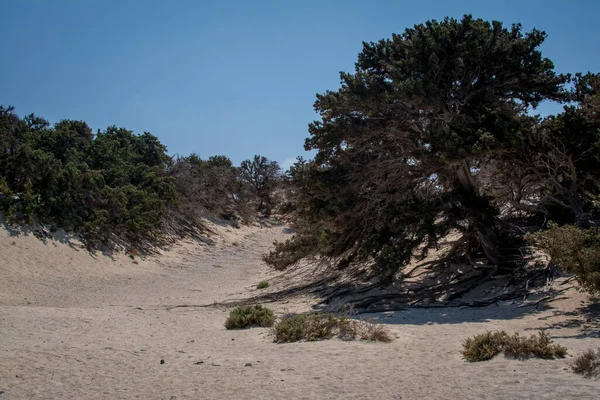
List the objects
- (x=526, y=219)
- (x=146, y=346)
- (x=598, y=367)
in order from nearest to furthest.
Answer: (x=598, y=367) → (x=146, y=346) → (x=526, y=219)

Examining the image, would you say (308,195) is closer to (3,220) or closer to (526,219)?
(526,219)

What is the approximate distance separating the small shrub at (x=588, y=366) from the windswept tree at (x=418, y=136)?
20.1ft

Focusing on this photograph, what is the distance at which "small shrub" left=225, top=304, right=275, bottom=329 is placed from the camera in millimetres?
9617

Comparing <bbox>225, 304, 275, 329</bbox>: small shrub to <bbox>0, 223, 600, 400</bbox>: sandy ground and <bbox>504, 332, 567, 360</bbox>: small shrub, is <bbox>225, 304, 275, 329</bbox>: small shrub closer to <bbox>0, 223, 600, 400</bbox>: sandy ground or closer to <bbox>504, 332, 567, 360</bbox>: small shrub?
<bbox>0, 223, 600, 400</bbox>: sandy ground

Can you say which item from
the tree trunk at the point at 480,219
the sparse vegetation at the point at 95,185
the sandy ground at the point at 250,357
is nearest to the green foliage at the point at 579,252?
the sandy ground at the point at 250,357

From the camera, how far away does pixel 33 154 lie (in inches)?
795

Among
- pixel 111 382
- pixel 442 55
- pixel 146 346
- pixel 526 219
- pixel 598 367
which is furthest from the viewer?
pixel 526 219

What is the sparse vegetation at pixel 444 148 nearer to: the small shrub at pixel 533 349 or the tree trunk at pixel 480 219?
the tree trunk at pixel 480 219

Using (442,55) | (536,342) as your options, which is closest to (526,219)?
(442,55)

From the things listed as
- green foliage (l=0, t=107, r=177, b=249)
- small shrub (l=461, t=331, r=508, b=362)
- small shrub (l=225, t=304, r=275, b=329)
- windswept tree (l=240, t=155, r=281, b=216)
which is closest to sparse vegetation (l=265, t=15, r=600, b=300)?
small shrub (l=225, t=304, r=275, b=329)

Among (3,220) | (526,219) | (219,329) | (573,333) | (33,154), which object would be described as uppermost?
(33,154)

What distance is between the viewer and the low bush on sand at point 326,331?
313 inches

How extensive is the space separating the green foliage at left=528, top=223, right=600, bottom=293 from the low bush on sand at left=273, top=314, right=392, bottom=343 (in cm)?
349

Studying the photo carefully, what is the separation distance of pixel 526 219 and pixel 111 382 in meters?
13.9
